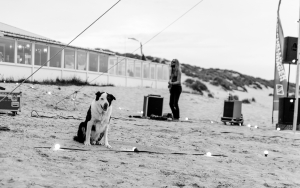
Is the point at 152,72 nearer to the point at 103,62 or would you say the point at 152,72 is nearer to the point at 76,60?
the point at 103,62

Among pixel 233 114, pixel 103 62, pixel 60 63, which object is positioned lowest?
pixel 233 114

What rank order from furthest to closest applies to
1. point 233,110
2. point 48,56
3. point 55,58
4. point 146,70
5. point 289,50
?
point 146,70 → point 55,58 → point 48,56 → point 233,110 → point 289,50

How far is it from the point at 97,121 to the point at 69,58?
1481 centimetres

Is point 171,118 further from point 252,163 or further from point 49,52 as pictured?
point 49,52

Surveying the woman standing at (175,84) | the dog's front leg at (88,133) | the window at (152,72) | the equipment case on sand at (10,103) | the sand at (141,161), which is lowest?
the sand at (141,161)

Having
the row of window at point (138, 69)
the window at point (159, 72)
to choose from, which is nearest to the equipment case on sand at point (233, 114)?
the row of window at point (138, 69)

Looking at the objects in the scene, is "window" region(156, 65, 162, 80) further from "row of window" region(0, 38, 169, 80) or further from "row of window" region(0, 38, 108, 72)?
"row of window" region(0, 38, 108, 72)

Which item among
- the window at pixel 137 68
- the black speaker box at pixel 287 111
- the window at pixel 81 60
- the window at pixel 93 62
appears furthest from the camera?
the window at pixel 137 68

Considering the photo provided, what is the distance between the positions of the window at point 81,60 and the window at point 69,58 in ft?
1.39

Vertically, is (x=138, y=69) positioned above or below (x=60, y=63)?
above

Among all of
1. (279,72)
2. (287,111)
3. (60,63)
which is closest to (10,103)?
(287,111)

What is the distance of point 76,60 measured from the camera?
19.8 meters

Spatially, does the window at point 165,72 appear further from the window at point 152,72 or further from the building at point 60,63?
the window at point 152,72

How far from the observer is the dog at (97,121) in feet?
16.6
